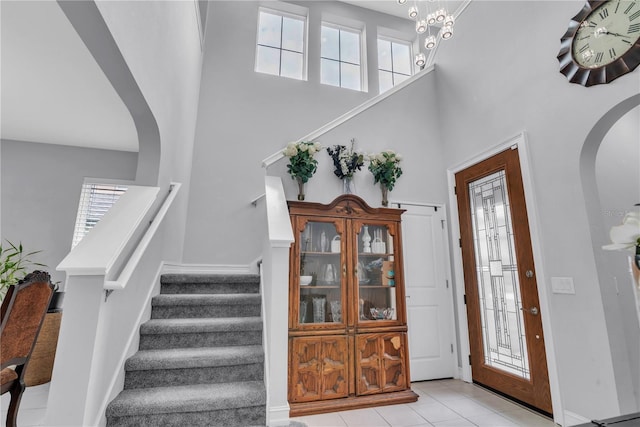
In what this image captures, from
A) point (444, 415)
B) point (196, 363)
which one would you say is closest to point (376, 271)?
point (444, 415)

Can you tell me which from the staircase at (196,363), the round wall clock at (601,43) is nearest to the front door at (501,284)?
the round wall clock at (601,43)

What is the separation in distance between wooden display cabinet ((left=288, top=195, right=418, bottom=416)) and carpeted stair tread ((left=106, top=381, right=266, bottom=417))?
48 cm

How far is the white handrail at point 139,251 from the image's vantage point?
1799mm

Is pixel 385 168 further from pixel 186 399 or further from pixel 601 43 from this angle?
pixel 186 399

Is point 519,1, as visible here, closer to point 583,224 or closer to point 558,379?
point 583,224

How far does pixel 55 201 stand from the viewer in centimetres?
395

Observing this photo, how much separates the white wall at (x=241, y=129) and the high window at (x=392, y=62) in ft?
2.44

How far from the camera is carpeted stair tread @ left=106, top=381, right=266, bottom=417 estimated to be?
1.93 m

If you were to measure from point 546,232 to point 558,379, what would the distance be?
119 cm

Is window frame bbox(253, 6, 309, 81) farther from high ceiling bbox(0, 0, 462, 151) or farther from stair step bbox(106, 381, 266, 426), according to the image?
stair step bbox(106, 381, 266, 426)

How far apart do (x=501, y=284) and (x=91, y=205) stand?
511cm

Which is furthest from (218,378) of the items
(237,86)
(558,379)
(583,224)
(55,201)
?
(237,86)

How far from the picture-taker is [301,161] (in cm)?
322

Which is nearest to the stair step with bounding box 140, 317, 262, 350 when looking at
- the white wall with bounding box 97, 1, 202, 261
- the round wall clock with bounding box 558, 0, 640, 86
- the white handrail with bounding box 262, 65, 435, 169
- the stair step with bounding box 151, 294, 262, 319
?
the stair step with bounding box 151, 294, 262, 319
